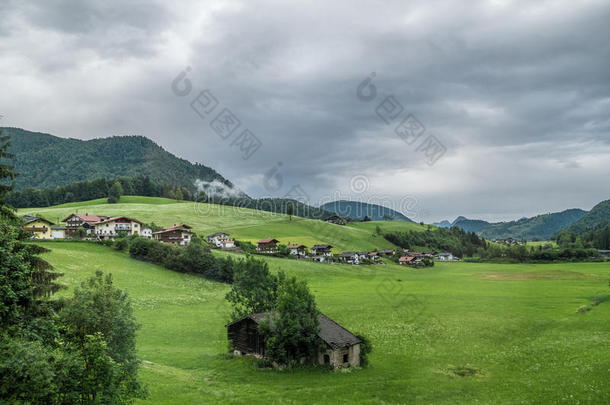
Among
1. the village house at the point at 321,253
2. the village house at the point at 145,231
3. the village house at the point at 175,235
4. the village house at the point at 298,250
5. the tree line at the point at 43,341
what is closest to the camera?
the tree line at the point at 43,341

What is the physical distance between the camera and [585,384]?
1136 inches

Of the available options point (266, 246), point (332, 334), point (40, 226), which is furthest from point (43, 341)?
point (40, 226)

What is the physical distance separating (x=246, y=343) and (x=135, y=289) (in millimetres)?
38572

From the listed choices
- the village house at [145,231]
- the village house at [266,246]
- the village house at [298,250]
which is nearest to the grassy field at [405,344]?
the village house at [266,246]

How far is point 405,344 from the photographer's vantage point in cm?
4322

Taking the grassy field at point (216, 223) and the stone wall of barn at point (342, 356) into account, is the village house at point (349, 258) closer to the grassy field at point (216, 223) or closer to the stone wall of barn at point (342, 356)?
the grassy field at point (216, 223)

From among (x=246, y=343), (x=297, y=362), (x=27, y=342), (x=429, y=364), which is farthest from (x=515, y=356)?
(x=27, y=342)

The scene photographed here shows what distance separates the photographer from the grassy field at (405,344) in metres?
28.5

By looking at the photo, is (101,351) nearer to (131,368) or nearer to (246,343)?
(131,368)

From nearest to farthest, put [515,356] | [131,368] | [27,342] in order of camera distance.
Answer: [27,342] < [131,368] < [515,356]

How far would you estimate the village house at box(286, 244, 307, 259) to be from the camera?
14025 centimetres

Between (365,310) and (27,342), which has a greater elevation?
(27,342)

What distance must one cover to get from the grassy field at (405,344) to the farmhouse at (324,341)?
1.53 metres

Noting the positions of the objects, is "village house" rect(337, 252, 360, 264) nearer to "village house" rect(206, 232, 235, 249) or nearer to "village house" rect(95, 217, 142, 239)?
"village house" rect(206, 232, 235, 249)
